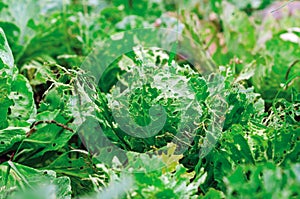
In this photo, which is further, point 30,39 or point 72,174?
point 30,39

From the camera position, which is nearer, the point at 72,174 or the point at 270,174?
the point at 270,174

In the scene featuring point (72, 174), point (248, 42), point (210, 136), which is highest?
point (248, 42)

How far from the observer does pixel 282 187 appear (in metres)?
0.43

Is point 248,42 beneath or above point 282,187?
above

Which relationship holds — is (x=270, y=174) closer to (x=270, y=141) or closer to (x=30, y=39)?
(x=270, y=141)

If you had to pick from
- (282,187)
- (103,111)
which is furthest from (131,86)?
(282,187)

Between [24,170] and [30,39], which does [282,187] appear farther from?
[30,39]

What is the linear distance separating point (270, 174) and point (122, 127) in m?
0.26

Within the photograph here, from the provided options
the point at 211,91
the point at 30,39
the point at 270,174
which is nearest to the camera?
the point at 270,174

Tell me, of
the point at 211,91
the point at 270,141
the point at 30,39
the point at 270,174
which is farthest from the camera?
the point at 30,39

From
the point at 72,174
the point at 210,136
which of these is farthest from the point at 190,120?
the point at 72,174

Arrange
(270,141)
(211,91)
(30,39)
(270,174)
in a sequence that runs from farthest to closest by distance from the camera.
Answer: (30,39) < (211,91) < (270,141) < (270,174)

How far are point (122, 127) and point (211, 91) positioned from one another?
0.42 feet

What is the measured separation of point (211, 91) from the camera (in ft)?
2.14
